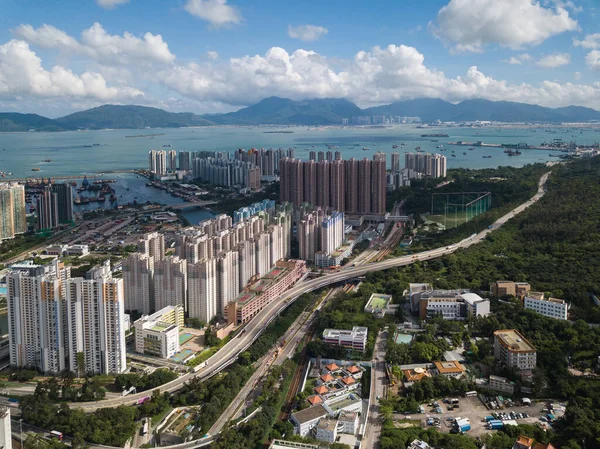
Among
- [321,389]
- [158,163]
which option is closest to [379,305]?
[321,389]

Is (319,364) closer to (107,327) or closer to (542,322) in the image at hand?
(107,327)

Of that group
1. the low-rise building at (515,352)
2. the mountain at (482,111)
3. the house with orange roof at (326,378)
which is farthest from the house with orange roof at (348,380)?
the mountain at (482,111)

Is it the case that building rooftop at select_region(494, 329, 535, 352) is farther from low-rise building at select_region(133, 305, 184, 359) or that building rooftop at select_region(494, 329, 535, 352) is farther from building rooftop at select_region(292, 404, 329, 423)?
low-rise building at select_region(133, 305, 184, 359)

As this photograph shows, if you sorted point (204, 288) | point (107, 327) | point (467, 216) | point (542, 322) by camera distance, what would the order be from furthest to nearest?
point (467, 216) → point (204, 288) → point (542, 322) → point (107, 327)

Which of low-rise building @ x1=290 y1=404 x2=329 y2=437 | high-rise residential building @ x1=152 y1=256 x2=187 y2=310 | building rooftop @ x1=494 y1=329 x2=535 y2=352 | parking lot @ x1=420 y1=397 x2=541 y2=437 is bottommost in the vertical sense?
parking lot @ x1=420 y1=397 x2=541 y2=437

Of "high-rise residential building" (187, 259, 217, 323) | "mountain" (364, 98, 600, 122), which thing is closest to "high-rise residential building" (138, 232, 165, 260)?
"high-rise residential building" (187, 259, 217, 323)

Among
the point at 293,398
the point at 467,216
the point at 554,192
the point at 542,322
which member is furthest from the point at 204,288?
the point at 554,192

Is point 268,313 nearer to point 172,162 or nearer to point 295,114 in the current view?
point 172,162
